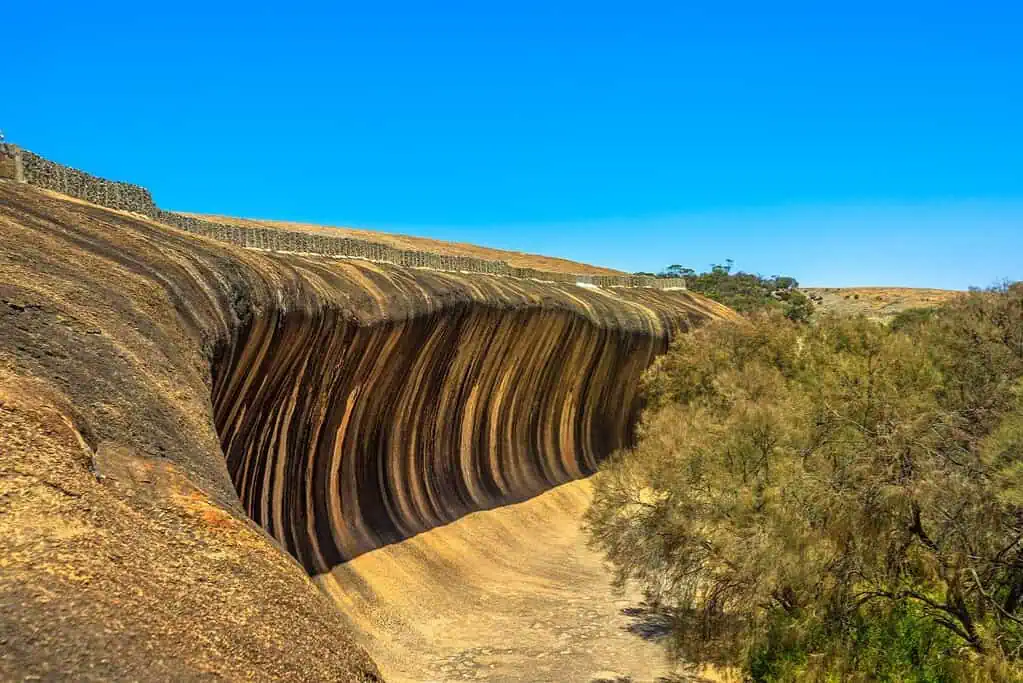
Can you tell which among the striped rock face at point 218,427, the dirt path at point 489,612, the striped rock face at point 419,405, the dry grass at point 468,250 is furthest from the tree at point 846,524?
the dry grass at point 468,250

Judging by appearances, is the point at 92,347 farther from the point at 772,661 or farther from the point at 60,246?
the point at 772,661

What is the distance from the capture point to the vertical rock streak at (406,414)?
17047mm

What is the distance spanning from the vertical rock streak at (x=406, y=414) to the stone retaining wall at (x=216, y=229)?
9.63ft

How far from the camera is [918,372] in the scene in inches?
813

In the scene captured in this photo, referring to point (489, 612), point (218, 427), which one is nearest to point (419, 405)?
point (489, 612)

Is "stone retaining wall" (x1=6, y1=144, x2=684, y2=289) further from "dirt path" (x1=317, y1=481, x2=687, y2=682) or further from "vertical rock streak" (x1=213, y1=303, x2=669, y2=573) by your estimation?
"dirt path" (x1=317, y1=481, x2=687, y2=682)

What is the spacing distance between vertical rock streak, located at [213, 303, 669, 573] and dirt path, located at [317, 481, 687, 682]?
80 cm

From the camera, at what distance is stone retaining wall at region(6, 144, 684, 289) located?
40.0 ft

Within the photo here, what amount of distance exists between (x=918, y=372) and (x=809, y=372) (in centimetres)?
382

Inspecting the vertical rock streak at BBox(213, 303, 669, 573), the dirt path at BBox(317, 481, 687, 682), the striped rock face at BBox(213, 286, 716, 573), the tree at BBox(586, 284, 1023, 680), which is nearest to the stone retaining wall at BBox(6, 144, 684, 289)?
the striped rock face at BBox(213, 286, 716, 573)

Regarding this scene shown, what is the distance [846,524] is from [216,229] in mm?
13895

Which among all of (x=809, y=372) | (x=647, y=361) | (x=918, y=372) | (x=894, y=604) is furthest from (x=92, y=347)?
(x=647, y=361)

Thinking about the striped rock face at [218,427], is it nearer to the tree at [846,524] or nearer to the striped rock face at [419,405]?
the striped rock face at [419,405]

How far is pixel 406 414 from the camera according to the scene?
2425 cm
